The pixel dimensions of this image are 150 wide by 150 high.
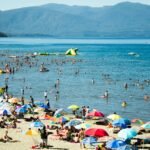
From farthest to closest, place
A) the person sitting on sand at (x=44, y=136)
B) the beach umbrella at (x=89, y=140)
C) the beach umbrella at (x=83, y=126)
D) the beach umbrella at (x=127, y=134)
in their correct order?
1. the beach umbrella at (x=83, y=126)
2. the beach umbrella at (x=127, y=134)
3. the person sitting on sand at (x=44, y=136)
4. the beach umbrella at (x=89, y=140)

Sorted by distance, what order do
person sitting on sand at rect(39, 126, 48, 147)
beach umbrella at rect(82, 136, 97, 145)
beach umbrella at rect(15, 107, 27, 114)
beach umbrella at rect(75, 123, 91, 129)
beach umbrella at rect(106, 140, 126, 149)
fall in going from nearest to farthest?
beach umbrella at rect(106, 140, 126, 149), beach umbrella at rect(82, 136, 97, 145), person sitting on sand at rect(39, 126, 48, 147), beach umbrella at rect(75, 123, 91, 129), beach umbrella at rect(15, 107, 27, 114)

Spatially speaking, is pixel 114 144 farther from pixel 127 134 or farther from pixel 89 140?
pixel 127 134

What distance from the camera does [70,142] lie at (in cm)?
2717

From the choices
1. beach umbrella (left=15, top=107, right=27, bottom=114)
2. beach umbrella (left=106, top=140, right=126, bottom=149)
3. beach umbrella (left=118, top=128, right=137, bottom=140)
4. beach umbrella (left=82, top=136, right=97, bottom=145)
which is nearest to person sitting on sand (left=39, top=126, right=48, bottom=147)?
beach umbrella (left=82, top=136, right=97, bottom=145)

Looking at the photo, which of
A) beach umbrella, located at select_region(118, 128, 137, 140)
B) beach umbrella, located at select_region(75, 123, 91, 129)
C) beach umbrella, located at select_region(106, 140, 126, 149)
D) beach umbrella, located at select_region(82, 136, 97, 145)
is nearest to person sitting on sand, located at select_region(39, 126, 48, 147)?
beach umbrella, located at select_region(82, 136, 97, 145)

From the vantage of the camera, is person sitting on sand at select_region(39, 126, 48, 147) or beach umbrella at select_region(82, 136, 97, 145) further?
person sitting on sand at select_region(39, 126, 48, 147)

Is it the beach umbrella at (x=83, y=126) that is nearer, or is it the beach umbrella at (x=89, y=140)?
the beach umbrella at (x=89, y=140)

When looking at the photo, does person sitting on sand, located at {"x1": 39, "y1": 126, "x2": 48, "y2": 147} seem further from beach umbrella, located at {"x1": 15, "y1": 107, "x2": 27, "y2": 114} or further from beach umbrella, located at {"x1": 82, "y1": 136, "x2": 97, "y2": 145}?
beach umbrella, located at {"x1": 15, "y1": 107, "x2": 27, "y2": 114}

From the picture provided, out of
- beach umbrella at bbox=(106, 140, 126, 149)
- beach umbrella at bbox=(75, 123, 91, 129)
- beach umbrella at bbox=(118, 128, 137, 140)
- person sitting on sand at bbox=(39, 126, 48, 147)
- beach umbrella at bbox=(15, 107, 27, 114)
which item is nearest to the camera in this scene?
beach umbrella at bbox=(106, 140, 126, 149)

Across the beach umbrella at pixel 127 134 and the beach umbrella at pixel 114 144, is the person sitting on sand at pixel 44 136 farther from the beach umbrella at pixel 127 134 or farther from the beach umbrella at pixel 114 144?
the beach umbrella at pixel 127 134

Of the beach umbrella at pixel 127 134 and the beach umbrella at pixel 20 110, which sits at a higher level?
the beach umbrella at pixel 127 134

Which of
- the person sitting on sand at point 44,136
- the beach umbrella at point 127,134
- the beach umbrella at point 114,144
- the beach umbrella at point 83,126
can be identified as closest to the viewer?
the beach umbrella at point 114,144

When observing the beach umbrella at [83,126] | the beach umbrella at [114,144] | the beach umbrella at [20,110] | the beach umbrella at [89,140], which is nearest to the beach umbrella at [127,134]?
the beach umbrella at [89,140]

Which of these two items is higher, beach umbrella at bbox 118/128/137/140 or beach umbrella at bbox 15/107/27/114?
beach umbrella at bbox 118/128/137/140
